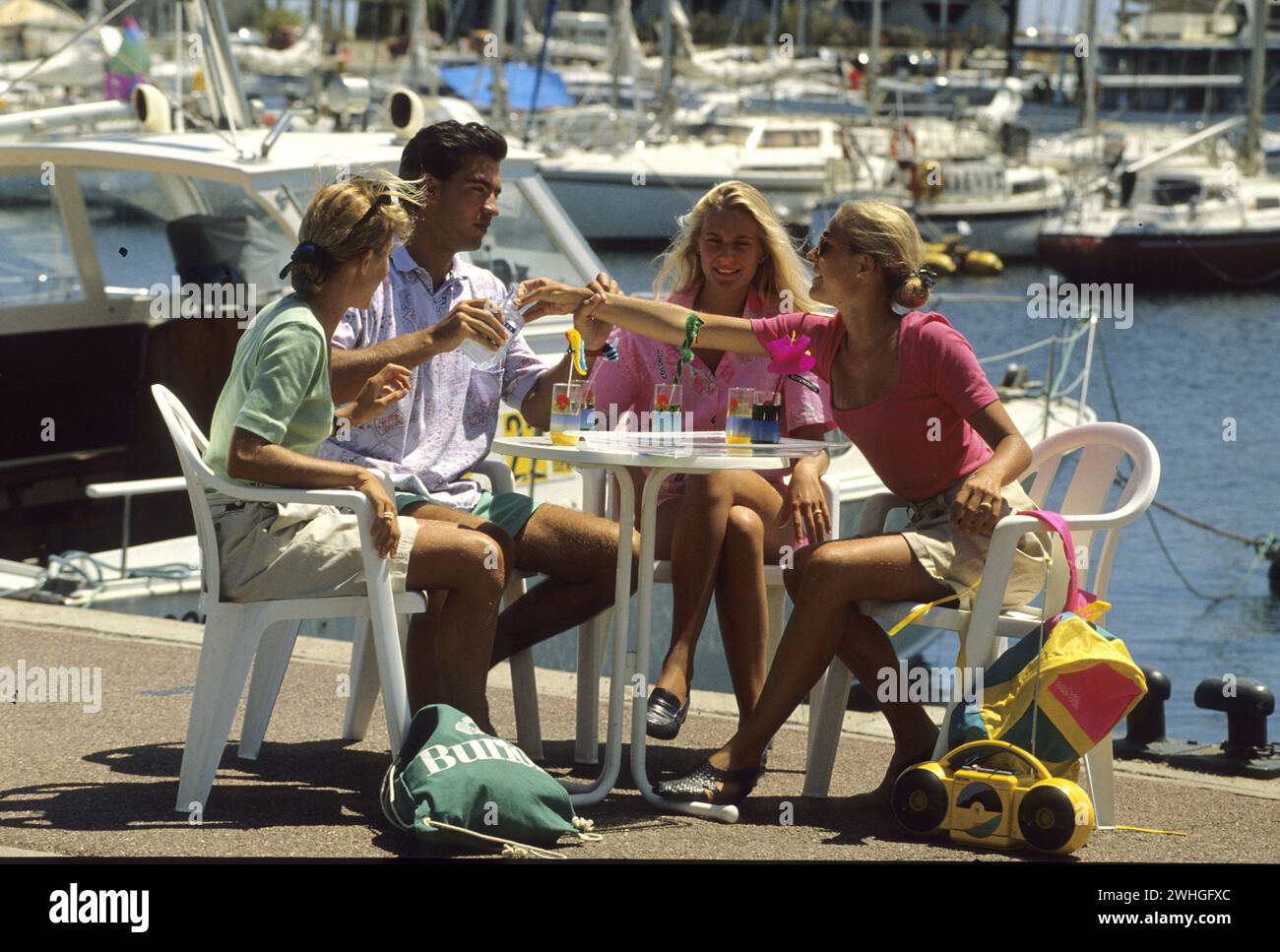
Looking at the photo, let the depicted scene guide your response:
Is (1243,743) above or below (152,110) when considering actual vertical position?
below

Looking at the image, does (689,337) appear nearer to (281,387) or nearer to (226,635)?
(281,387)

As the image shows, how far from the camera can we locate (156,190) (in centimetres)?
848

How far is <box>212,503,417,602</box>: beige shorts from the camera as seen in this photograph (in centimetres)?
416

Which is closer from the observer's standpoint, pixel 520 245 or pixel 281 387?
pixel 281 387

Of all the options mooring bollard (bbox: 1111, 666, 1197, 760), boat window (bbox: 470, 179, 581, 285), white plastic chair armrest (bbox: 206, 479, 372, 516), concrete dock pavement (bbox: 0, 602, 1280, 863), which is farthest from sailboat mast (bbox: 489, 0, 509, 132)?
white plastic chair armrest (bbox: 206, 479, 372, 516)

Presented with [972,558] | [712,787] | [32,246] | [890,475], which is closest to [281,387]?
[712,787]

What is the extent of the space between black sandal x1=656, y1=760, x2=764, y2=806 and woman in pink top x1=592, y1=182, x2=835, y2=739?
0.13 metres

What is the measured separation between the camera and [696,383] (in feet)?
16.9

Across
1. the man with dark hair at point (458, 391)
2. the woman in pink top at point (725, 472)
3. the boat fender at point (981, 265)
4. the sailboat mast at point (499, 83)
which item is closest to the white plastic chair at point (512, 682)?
the man with dark hair at point (458, 391)

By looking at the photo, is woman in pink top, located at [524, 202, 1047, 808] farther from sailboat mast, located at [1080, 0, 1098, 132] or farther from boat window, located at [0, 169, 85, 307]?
sailboat mast, located at [1080, 0, 1098, 132]

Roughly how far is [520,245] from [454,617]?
4316 millimetres

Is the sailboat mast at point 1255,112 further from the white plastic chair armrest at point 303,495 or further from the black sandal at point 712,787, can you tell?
the white plastic chair armrest at point 303,495

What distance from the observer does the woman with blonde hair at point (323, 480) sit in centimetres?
409

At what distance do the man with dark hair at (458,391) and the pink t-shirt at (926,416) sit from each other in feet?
2.24
